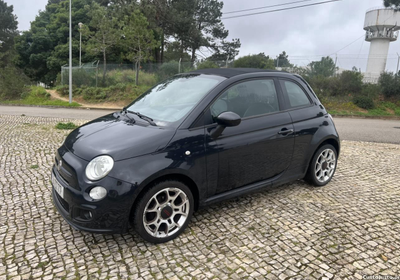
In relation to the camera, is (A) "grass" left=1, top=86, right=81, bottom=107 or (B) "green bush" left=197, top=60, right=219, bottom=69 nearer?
(A) "grass" left=1, top=86, right=81, bottom=107

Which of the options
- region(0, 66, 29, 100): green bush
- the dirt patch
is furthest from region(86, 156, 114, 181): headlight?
region(0, 66, 29, 100): green bush

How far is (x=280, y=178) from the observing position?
12.4ft

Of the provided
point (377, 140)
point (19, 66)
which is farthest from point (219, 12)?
point (377, 140)

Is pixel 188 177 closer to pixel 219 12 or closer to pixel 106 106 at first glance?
pixel 106 106

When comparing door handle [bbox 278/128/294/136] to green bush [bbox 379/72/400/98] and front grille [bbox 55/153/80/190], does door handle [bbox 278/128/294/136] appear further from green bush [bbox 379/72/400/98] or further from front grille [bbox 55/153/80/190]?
green bush [bbox 379/72/400/98]

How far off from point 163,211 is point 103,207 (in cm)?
58

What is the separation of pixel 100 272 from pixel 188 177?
1.14m

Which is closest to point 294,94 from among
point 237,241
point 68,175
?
point 237,241

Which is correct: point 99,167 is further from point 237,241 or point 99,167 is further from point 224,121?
point 237,241

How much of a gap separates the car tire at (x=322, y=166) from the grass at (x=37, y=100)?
1837 centimetres

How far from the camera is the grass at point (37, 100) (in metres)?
20.0

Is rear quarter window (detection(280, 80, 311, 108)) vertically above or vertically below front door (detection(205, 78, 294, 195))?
above

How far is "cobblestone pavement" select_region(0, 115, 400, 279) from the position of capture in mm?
2518

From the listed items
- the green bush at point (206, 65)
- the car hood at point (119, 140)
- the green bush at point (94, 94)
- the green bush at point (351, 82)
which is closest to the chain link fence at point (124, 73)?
the green bush at point (206, 65)
